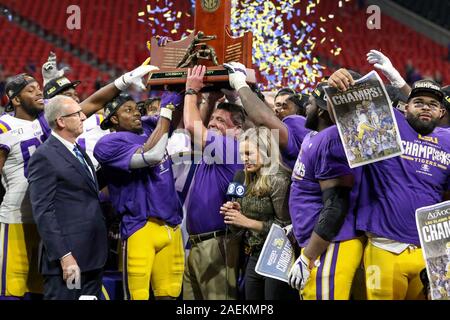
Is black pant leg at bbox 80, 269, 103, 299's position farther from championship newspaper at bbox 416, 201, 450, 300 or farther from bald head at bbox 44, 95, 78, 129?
championship newspaper at bbox 416, 201, 450, 300

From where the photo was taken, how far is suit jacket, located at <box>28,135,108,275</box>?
12.6ft

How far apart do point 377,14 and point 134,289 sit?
39.1 feet

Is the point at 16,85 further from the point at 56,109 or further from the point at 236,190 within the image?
the point at 236,190

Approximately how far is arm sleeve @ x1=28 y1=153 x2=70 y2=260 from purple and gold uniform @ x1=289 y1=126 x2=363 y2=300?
4.19 ft

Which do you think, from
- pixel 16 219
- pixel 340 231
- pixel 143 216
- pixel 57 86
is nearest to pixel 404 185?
pixel 340 231

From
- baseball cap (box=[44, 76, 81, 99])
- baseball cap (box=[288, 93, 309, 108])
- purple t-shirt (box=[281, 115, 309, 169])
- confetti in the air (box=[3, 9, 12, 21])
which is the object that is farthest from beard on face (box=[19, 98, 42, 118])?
confetti in the air (box=[3, 9, 12, 21])

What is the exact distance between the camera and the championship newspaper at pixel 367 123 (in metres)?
3.20

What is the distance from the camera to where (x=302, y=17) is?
49.6ft

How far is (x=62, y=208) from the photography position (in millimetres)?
3922

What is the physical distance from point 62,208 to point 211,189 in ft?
3.14

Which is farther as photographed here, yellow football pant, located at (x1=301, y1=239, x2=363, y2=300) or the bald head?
the bald head

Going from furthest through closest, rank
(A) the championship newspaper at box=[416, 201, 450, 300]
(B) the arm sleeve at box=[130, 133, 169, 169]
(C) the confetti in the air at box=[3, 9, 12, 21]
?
(C) the confetti in the air at box=[3, 9, 12, 21] < (B) the arm sleeve at box=[130, 133, 169, 169] < (A) the championship newspaper at box=[416, 201, 450, 300]

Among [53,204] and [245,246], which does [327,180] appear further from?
[53,204]

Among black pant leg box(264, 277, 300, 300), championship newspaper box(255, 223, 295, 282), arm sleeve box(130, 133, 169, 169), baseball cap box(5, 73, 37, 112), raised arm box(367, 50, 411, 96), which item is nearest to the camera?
championship newspaper box(255, 223, 295, 282)
